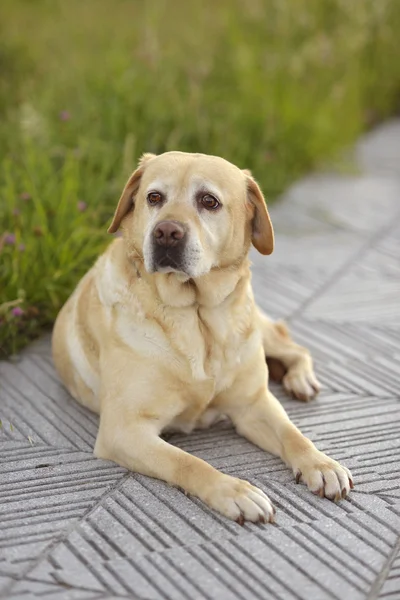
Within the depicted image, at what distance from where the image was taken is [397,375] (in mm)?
3783

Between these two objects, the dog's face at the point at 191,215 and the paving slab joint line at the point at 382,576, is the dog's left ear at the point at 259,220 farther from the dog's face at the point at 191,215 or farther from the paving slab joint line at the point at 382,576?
the paving slab joint line at the point at 382,576

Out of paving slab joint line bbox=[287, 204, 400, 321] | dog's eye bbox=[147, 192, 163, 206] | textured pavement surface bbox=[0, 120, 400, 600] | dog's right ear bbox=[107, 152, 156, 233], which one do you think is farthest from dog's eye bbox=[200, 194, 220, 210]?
paving slab joint line bbox=[287, 204, 400, 321]

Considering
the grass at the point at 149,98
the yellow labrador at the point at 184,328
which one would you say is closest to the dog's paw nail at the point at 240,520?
the yellow labrador at the point at 184,328

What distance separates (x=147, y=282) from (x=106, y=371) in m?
0.36

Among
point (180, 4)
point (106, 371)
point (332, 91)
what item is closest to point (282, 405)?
point (106, 371)

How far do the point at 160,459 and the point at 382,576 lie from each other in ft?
2.71

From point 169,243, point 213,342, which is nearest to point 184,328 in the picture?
point 213,342

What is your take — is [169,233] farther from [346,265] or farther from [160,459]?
[346,265]

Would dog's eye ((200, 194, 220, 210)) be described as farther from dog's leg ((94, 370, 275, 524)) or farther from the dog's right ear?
dog's leg ((94, 370, 275, 524))

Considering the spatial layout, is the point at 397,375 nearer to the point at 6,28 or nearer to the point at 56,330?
the point at 56,330

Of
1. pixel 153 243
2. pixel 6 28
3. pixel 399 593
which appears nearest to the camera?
pixel 399 593

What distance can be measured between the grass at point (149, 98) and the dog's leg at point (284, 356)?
1.09m

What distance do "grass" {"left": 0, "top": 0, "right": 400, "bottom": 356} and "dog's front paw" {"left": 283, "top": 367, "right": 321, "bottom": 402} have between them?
126cm

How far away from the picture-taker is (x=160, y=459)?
2.81 meters
